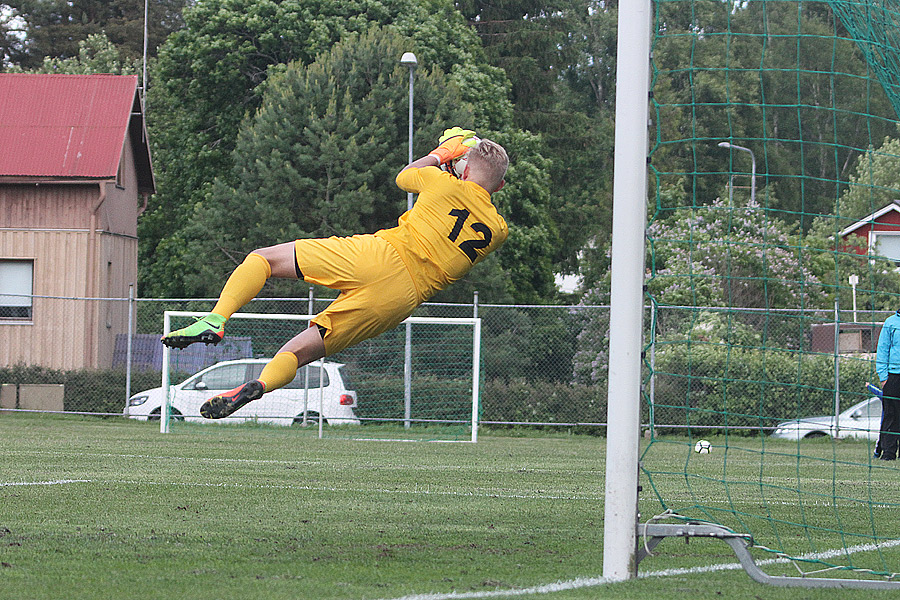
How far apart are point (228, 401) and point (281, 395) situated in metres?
12.9

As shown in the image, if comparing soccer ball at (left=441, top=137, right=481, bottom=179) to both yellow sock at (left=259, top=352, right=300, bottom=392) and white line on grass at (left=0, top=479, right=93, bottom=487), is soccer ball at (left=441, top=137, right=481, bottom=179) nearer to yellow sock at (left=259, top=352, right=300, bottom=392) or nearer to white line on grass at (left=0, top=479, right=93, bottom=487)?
yellow sock at (left=259, top=352, right=300, bottom=392)

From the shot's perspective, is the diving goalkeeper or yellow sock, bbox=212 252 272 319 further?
the diving goalkeeper

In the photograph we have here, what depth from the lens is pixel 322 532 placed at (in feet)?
19.8

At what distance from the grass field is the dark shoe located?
635mm

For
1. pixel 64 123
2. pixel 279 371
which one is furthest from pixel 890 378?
pixel 64 123

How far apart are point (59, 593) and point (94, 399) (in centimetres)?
1812

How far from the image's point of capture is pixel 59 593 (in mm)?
4238

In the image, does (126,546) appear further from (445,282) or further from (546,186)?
(546,186)

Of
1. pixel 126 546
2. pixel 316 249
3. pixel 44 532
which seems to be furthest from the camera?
pixel 316 249

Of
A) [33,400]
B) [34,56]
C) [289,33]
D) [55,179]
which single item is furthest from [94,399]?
[34,56]

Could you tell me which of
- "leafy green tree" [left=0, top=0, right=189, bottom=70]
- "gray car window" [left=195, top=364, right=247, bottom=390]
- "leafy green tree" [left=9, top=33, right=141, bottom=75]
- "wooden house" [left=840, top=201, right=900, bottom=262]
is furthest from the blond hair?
"leafy green tree" [left=0, top=0, right=189, bottom=70]

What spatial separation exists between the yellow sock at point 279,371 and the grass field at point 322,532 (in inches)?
31.0

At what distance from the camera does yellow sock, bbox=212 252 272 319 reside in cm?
610

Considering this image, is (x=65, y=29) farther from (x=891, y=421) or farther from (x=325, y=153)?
(x=891, y=421)
